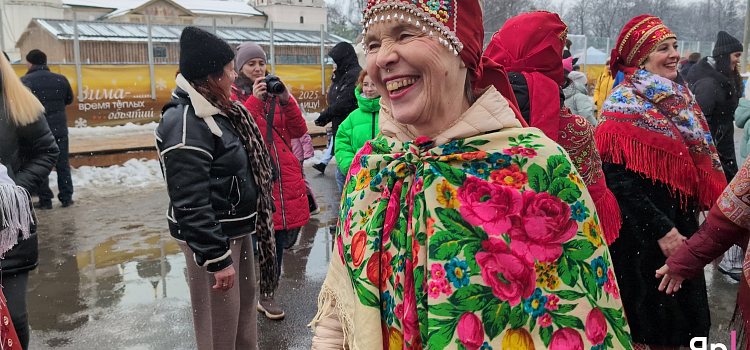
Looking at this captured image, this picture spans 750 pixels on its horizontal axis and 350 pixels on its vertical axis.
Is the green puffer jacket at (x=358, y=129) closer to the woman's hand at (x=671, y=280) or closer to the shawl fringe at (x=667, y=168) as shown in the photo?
the shawl fringe at (x=667, y=168)

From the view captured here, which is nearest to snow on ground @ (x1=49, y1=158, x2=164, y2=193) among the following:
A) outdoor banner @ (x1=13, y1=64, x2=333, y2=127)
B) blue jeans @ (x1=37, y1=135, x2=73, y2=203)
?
blue jeans @ (x1=37, y1=135, x2=73, y2=203)

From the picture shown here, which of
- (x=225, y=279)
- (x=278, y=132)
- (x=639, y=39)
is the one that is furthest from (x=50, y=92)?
(x=639, y=39)

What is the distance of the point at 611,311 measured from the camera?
1.67m

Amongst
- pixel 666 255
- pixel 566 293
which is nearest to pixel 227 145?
pixel 566 293

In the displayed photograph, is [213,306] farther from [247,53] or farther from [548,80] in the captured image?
[247,53]

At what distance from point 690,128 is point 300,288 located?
11.0ft

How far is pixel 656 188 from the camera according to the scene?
11.0 ft

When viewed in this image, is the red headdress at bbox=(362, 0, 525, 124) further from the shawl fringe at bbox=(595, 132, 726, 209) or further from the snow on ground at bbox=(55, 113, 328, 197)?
the snow on ground at bbox=(55, 113, 328, 197)

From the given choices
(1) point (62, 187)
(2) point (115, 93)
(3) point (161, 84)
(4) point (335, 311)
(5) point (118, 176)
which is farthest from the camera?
(3) point (161, 84)

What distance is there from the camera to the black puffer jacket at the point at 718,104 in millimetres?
6535

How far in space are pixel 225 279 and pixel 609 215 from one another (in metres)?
2.00

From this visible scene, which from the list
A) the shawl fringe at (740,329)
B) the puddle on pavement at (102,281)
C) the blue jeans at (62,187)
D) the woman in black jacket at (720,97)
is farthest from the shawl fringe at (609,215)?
the blue jeans at (62,187)

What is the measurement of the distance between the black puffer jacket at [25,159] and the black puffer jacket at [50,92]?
572 cm

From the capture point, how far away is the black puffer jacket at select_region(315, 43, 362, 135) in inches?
257
